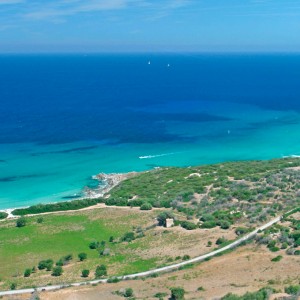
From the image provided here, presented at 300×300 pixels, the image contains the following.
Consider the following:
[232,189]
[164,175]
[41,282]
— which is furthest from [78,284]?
[164,175]

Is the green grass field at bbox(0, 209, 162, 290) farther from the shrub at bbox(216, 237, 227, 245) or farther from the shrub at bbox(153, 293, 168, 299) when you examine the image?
the shrub at bbox(153, 293, 168, 299)

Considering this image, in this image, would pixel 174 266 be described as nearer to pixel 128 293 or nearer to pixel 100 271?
pixel 100 271

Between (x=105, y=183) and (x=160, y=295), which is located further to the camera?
(x=105, y=183)

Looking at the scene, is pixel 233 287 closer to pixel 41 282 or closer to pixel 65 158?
pixel 41 282

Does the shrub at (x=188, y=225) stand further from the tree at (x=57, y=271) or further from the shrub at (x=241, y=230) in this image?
the tree at (x=57, y=271)

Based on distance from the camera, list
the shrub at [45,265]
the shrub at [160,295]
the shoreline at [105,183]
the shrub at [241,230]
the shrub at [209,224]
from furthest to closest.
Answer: the shoreline at [105,183] → the shrub at [209,224] → the shrub at [241,230] → the shrub at [45,265] → the shrub at [160,295]

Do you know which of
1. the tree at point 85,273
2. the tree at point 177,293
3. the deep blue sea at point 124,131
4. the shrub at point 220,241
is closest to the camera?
the tree at point 177,293

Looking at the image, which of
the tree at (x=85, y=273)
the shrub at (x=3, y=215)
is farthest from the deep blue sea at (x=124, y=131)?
the tree at (x=85, y=273)

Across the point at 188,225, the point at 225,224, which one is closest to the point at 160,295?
the point at 225,224
